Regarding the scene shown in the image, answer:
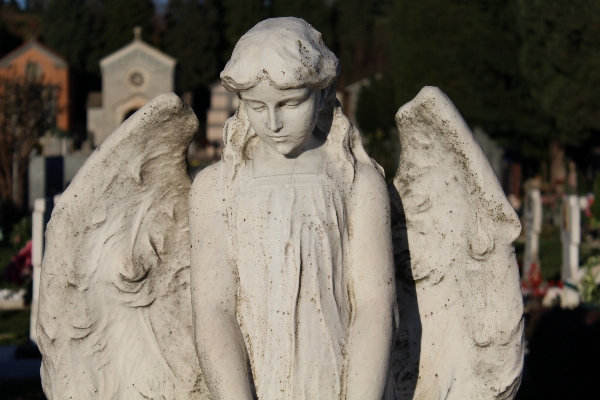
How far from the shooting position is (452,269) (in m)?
3.07

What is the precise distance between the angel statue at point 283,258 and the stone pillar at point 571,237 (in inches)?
326

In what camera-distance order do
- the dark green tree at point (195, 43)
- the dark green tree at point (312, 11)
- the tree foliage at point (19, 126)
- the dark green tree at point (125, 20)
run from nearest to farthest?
the tree foliage at point (19, 126) → the dark green tree at point (195, 43) → the dark green tree at point (312, 11) → the dark green tree at point (125, 20)

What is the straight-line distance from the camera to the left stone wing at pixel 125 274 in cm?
289

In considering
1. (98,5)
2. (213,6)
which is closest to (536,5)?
(213,6)

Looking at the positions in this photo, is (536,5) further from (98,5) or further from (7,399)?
(98,5)

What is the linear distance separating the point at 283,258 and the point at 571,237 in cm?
907

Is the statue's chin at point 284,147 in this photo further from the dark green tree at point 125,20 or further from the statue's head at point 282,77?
the dark green tree at point 125,20

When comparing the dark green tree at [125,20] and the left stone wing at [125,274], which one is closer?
the left stone wing at [125,274]

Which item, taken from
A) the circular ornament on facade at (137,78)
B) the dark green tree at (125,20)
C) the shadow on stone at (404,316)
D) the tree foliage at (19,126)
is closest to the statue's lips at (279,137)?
the shadow on stone at (404,316)

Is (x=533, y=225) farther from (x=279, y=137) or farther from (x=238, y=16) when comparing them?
(x=238, y=16)

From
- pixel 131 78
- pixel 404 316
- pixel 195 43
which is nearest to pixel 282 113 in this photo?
pixel 404 316

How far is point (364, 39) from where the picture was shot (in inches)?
1634

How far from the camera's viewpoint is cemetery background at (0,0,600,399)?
8.21m

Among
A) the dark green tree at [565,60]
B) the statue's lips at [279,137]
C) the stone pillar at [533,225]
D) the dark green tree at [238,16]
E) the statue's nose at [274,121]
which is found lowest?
the dark green tree at [238,16]
